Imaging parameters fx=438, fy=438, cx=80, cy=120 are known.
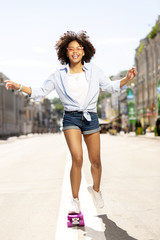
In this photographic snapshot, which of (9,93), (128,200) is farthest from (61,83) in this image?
(9,93)

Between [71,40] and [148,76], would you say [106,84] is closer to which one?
[71,40]

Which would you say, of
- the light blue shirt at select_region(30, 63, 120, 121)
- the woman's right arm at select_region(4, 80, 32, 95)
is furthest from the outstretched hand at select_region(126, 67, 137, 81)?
the woman's right arm at select_region(4, 80, 32, 95)

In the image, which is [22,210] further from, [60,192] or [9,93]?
[9,93]

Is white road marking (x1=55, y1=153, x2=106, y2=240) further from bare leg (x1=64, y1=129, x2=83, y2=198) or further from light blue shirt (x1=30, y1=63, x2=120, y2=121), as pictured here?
light blue shirt (x1=30, y1=63, x2=120, y2=121)

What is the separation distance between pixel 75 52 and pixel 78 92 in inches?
19.6

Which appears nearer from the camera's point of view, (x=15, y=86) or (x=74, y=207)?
(x=74, y=207)

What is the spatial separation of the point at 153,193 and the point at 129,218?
1.87 metres

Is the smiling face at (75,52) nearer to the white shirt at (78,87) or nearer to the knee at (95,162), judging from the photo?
the white shirt at (78,87)

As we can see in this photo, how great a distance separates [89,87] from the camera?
4770mm

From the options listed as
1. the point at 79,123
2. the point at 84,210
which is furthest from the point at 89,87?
the point at 84,210

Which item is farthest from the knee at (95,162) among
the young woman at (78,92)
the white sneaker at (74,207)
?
the white sneaker at (74,207)

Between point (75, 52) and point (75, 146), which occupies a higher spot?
point (75, 52)

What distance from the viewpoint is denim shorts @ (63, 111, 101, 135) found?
4629 mm

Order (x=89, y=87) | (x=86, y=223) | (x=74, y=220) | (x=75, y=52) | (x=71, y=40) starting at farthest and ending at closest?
(x=71, y=40) → (x=75, y=52) → (x=89, y=87) → (x=86, y=223) → (x=74, y=220)
